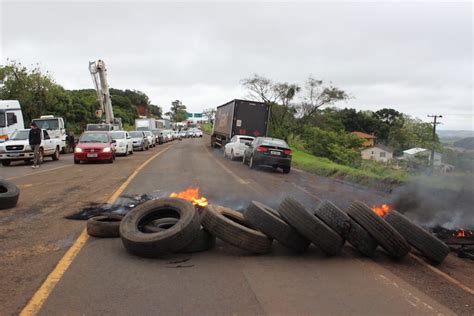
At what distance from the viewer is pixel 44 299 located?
169 inches

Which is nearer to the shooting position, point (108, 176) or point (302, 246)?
point (302, 246)

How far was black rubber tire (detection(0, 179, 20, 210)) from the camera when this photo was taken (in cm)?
884

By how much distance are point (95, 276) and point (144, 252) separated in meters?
0.82

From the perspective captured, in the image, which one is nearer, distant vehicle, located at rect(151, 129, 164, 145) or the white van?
the white van

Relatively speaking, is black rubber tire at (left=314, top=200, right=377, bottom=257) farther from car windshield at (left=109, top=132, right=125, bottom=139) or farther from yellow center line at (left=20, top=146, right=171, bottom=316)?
car windshield at (left=109, top=132, right=125, bottom=139)

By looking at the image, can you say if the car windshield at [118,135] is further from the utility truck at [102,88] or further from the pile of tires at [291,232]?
the pile of tires at [291,232]

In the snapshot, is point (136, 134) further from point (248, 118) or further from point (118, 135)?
point (248, 118)

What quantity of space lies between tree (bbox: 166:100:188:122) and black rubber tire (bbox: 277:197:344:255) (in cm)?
16443

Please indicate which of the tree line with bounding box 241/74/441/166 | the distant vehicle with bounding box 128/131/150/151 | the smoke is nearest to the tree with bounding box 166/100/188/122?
the tree line with bounding box 241/74/441/166

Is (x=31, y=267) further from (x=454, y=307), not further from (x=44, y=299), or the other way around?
(x=454, y=307)

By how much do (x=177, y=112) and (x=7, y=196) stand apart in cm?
17055

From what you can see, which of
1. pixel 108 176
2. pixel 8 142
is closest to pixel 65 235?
pixel 108 176

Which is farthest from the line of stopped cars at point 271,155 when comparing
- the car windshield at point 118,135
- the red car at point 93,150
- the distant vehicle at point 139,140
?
the distant vehicle at point 139,140

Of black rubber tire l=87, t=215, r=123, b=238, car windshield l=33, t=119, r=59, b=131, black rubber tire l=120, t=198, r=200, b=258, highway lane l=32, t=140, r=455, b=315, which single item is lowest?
highway lane l=32, t=140, r=455, b=315
